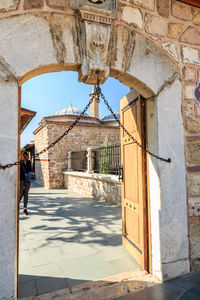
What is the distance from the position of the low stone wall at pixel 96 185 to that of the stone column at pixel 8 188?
422cm

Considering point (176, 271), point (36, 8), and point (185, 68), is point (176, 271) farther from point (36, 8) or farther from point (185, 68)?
point (36, 8)

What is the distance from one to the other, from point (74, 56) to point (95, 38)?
30 centimetres

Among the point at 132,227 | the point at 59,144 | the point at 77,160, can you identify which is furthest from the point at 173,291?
the point at 59,144

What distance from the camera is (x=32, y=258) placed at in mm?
2674

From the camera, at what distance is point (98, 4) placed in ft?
6.63

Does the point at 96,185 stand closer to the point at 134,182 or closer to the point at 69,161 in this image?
the point at 69,161

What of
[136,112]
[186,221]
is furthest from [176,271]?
[136,112]

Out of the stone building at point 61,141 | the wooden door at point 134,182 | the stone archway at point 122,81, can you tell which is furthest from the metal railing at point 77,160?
the stone archway at point 122,81

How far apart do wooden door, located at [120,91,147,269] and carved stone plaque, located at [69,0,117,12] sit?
1055 mm

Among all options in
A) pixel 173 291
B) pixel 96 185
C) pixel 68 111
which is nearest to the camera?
pixel 173 291

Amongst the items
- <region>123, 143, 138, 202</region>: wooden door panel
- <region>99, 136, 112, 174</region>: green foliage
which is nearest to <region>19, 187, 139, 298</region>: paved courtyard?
<region>123, 143, 138, 202</region>: wooden door panel

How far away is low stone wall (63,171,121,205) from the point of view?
6.02 m

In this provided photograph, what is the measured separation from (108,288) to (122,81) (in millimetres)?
2359

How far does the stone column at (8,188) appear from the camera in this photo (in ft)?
5.41
